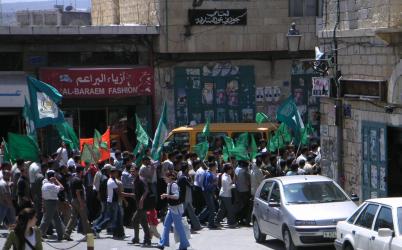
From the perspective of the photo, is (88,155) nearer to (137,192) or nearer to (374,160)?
(137,192)

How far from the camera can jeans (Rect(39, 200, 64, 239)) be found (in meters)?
19.3

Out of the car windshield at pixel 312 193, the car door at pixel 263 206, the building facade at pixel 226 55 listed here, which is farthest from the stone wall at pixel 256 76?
the car windshield at pixel 312 193

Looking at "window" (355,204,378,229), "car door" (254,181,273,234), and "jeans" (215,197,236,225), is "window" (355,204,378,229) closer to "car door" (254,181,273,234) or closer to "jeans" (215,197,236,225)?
"car door" (254,181,273,234)

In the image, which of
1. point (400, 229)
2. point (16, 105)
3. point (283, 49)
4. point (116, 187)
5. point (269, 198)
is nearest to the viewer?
point (400, 229)

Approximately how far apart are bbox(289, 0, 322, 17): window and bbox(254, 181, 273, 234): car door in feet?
53.7

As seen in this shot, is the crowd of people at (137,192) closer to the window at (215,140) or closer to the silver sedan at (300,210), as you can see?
the silver sedan at (300,210)

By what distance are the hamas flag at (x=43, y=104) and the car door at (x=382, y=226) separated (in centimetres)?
1044

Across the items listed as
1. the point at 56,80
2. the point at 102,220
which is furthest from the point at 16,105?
the point at 102,220

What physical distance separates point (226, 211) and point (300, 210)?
497 cm

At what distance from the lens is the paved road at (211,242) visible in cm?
1889

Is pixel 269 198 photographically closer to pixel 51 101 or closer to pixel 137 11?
pixel 51 101

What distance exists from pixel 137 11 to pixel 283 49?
19.2 ft

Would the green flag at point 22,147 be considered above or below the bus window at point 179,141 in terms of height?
above

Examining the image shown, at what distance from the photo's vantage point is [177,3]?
1308 inches
